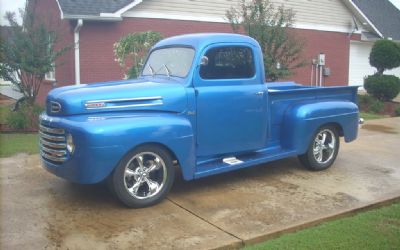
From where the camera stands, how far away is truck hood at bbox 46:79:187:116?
5051 mm

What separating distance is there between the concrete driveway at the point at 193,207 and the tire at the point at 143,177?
0.14m

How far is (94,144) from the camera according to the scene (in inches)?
→ 187

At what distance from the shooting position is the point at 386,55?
16141 mm

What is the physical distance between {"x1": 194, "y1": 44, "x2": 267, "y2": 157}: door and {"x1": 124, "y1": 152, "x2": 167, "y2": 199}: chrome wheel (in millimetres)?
605

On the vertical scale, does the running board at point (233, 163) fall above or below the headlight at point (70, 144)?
below

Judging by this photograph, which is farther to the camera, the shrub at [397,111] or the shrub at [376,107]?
the shrub at [376,107]

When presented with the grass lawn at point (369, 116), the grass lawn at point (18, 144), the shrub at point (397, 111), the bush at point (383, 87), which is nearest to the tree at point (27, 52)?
the grass lawn at point (18, 144)

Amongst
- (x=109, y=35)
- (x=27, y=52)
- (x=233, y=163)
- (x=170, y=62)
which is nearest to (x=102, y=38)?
(x=109, y=35)

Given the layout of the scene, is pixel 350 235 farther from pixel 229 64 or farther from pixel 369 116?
pixel 369 116

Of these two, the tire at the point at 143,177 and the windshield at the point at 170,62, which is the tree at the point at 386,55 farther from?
the tire at the point at 143,177

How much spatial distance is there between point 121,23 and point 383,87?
29.3 ft

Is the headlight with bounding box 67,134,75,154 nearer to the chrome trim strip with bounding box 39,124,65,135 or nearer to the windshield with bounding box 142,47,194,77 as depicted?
the chrome trim strip with bounding box 39,124,65,135

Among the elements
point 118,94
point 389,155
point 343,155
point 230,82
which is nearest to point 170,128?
point 118,94

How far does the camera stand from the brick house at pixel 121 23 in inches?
553
